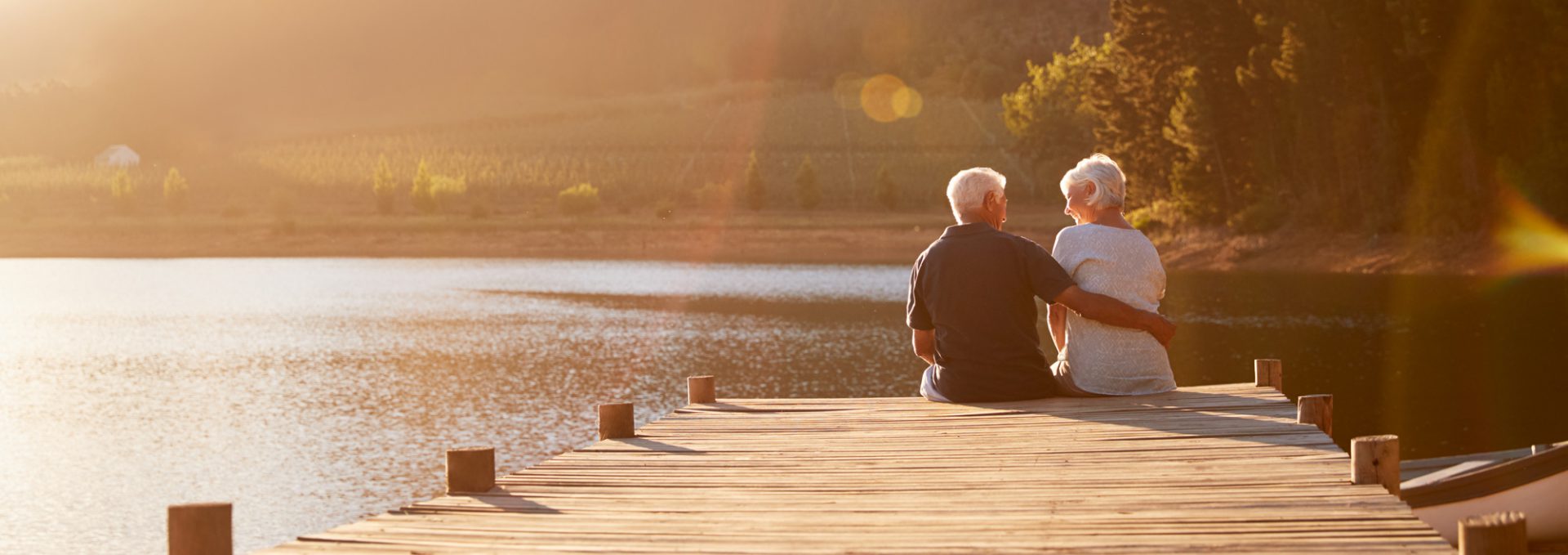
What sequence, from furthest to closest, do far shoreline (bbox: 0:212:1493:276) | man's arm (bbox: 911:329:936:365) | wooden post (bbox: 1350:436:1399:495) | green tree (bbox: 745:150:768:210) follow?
green tree (bbox: 745:150:768:210) → far shoreline (bbox: 0:212:1493:276) → man's arm (bbox: 911:329:936:365) → wooden post (bbox: 1350:436:1399:495)

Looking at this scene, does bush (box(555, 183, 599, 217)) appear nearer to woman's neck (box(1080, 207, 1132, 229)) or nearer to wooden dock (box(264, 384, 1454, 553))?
woman's neck (box(1080, 207, 1132, 229))

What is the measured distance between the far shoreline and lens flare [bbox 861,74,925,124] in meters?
36.1

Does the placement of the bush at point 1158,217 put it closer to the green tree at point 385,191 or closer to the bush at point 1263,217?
the bush at point 1263,217

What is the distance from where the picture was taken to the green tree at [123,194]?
8762 cm

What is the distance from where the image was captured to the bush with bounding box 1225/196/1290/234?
49250 millimetres

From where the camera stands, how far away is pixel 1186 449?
6727mm

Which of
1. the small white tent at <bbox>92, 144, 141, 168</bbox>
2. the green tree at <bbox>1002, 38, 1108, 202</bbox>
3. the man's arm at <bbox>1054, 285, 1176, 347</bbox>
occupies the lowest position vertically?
the man's arm at <bbox>1054, 285, 1176, 347</bbox>

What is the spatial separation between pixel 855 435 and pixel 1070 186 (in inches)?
63.3

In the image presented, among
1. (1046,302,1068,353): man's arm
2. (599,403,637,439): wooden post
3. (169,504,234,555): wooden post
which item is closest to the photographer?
(169,504,234,555): wooden post

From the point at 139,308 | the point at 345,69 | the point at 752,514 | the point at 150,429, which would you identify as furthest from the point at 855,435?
the point at 345,69

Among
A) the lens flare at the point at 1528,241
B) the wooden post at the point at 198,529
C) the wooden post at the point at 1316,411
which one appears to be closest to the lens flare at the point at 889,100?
the lens flare at the point at 1528,241

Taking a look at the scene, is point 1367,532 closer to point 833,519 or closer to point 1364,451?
point 1364,451

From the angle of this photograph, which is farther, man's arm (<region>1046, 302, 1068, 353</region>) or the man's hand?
man's arm (<region>1046, 302, 1068, 353</region>)

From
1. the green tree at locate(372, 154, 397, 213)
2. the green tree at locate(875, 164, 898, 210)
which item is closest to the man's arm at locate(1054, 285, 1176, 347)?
the green tree at locate(875, 164, 898, 210)
